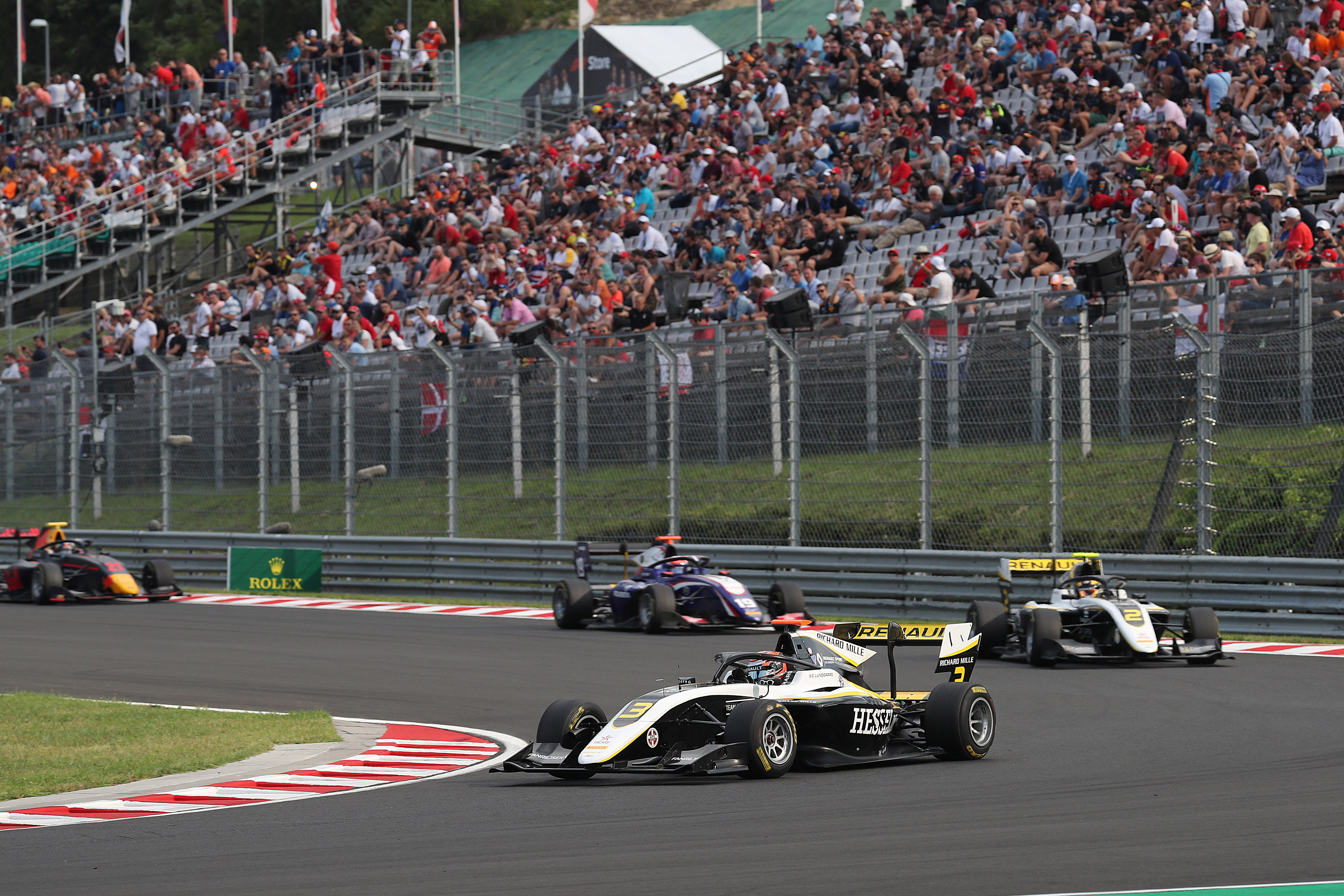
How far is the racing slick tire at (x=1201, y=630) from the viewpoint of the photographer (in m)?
14.2

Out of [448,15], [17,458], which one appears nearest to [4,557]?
[17,458]

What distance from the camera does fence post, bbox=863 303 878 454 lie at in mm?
18484

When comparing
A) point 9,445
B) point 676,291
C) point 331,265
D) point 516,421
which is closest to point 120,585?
point 516,421

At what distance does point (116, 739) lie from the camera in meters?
10.9

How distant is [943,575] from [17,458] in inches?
635

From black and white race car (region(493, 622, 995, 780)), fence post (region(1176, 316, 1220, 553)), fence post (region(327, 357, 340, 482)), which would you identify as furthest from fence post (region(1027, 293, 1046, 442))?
fence post (region(327, 357, 340, 482))

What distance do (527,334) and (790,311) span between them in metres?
4.51

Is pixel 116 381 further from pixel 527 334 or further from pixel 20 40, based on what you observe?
pixel 20 40

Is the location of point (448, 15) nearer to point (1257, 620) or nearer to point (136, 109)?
point (136, 109)

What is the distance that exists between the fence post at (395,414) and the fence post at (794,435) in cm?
581

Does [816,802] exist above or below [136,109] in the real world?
below

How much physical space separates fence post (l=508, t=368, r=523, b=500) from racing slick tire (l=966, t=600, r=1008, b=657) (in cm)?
778

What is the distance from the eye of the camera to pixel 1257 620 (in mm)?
16094

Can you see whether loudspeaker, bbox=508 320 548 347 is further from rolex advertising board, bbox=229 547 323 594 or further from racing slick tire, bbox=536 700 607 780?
racing slick tire, bbox=536 700 607 780
